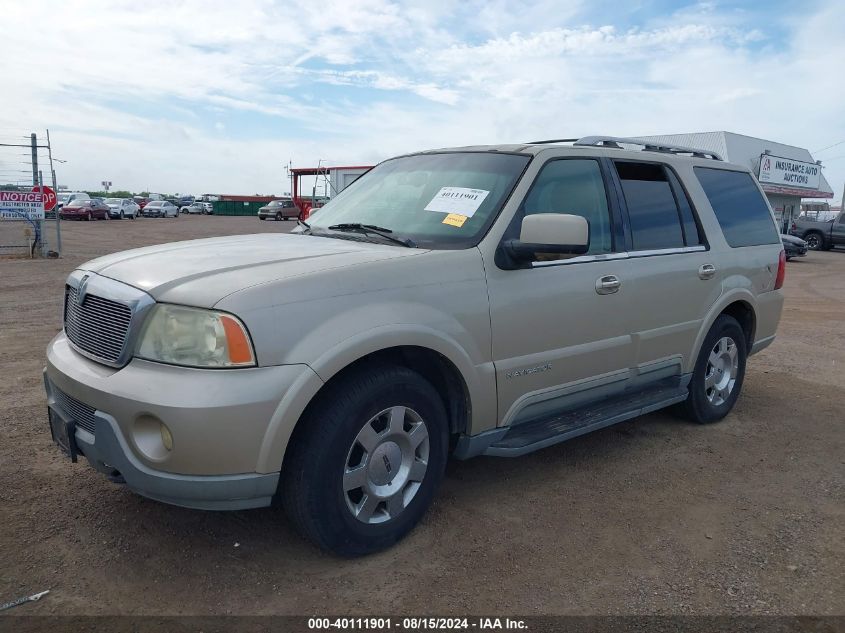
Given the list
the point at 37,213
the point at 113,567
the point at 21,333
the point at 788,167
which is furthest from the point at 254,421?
the point at 788,167

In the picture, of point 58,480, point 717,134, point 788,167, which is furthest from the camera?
point 788,167

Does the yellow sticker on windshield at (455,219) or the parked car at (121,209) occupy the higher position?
the parked car at (121,209)

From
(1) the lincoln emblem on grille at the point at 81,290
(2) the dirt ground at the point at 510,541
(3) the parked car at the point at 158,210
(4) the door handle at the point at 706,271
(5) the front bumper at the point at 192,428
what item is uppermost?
(3) the parked car at the point at 158,210

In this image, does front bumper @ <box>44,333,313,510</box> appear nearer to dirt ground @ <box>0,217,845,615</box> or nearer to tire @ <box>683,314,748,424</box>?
dirt ground @ <box>0,217,845,615</box>

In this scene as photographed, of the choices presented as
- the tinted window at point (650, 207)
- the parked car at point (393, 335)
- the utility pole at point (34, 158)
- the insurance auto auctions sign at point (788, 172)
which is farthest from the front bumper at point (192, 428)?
the insurance auto auctions sign at point (788, 172)

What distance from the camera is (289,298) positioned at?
8.73 feet

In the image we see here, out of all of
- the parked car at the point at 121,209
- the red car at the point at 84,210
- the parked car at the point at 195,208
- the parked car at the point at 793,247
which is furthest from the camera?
the parked car at the point at 195,208

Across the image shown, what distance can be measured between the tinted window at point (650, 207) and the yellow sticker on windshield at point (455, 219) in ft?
4.16

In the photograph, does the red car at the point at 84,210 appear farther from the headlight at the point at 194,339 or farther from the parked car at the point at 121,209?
the headlight at the point at 194,339

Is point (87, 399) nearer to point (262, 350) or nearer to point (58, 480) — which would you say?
point (262, 350)

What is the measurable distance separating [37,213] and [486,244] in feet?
49.6

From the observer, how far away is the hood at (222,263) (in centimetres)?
268

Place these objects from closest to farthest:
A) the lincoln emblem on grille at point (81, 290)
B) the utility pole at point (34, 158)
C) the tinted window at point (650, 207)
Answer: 1. the lincoln emblem on grille at point (81, 290)
2. the tinted window at point (650, 207)
3. the utility pole at point (34, 158)

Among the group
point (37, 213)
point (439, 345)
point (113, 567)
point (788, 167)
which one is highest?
point (788, 167)
